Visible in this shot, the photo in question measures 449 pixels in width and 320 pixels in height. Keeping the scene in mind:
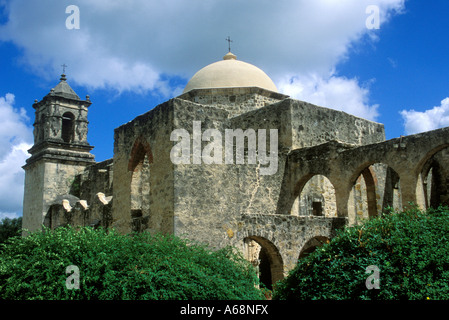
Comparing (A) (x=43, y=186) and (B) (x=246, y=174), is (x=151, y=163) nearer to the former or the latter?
(B) (x=246, y=174)

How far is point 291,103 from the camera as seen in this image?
1523cm

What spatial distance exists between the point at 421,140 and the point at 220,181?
19.4 ft

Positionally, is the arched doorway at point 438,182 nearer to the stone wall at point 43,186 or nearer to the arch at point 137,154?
the arch at point 137,154

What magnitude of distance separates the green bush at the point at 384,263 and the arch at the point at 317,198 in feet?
21.6

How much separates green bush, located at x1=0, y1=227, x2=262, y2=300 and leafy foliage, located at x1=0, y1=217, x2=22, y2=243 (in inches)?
1140

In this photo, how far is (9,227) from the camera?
36.0 m

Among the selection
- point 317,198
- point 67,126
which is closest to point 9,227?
point 67,126

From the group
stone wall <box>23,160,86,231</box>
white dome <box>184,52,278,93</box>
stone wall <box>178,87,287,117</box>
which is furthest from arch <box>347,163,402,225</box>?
stone wall <box>23,160,86,231</box>

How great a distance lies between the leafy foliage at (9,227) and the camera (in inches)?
1358

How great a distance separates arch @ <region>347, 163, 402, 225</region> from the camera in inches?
613

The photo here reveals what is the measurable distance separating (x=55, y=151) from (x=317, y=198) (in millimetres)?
12693

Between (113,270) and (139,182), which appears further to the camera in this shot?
(139,182)
